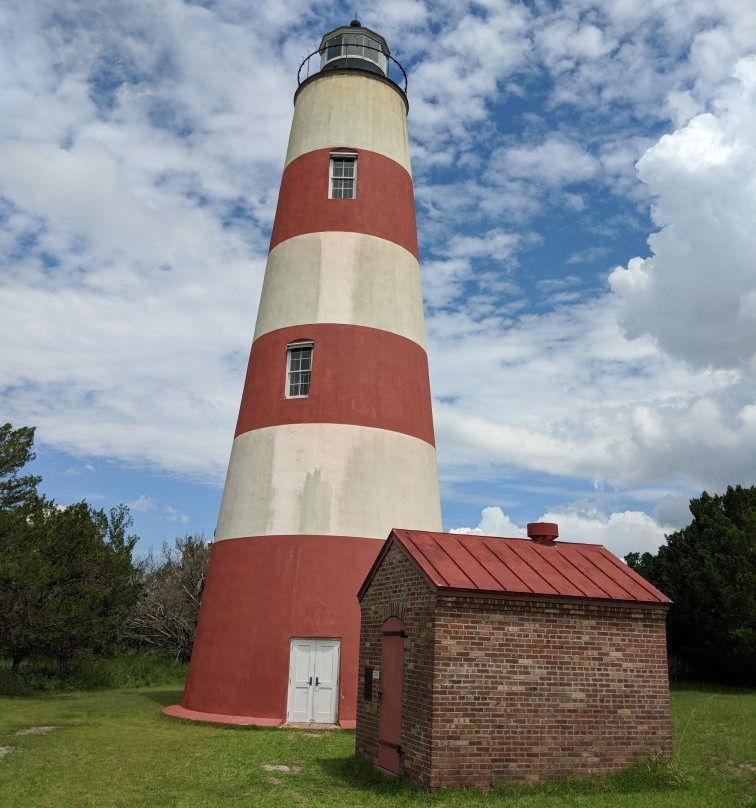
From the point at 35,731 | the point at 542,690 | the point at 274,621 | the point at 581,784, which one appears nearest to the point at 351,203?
the point at 274,621

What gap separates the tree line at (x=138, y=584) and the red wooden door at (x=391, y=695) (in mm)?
12811

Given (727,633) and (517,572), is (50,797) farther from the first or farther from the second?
(727,633)

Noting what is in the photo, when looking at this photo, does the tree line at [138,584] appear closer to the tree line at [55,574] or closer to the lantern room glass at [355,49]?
the tree line at [55,574]

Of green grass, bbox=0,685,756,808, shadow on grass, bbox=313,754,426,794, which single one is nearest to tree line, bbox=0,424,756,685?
green grass, bbox=0,685,756,808

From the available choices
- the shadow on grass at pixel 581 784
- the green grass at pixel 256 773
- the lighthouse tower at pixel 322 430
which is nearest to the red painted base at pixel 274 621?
the lighthouse tower at pixel 322 430

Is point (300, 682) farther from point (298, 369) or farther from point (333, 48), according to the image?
point (333, 48)

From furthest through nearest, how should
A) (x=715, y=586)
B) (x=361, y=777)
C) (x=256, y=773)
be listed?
(x=715, y=586) → (x=256, y=773) → (x=361, y=777)

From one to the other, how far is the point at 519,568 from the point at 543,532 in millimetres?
1463

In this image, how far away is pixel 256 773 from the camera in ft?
Answer: 35.4

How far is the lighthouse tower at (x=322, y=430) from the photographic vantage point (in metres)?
15.5

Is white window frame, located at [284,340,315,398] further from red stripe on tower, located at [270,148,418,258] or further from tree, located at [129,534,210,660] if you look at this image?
tree, located at [129,534,210,660]

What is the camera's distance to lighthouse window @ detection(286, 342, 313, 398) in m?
17.3

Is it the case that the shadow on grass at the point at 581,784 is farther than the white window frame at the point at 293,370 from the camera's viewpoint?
No

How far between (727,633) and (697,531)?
5.02m
